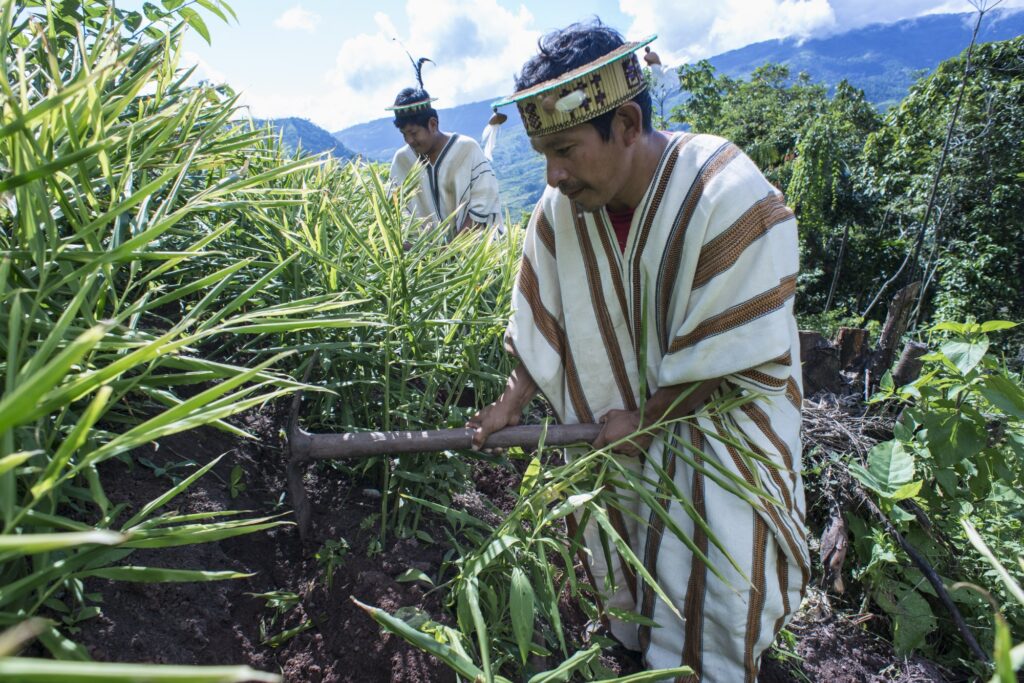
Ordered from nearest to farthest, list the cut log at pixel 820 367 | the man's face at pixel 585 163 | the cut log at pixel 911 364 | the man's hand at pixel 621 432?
the man's face at pixel 585 163, the man's hand at pixel 621 432, the cut log at pixel 911 364, the cut log at pixel 820 367

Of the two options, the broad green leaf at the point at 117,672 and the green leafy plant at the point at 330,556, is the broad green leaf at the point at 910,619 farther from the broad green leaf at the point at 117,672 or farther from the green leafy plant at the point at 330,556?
the broad green leaf at the point at 117,672

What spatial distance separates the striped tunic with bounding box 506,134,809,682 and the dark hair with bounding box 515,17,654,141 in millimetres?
206

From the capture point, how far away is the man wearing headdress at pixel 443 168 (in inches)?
140

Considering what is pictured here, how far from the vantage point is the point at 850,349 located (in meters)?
3.22

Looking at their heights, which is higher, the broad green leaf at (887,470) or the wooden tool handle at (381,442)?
the wooden tool handle at (381,442)

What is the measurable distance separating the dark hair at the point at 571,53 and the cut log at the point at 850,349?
223 centimetres

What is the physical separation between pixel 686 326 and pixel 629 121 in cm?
48

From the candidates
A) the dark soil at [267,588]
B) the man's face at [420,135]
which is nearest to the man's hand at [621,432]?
the dark soil at [267,588]

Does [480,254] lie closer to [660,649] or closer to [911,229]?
[660,649]

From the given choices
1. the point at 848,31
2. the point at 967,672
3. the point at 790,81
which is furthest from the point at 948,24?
the point at 967,672

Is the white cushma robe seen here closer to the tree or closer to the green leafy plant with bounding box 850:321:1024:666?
the green leafy plant with bounding box 850:321:1024:666

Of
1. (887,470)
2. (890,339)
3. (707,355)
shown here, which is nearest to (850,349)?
(890,339)

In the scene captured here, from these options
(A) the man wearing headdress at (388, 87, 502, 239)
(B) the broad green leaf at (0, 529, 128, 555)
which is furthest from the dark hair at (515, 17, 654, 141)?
(A) the man wearing headdress at (388, 87, 502, 239)

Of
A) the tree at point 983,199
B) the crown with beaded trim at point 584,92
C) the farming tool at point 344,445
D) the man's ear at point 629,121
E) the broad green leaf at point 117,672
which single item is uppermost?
the crown with beaded trim at point 584,92
